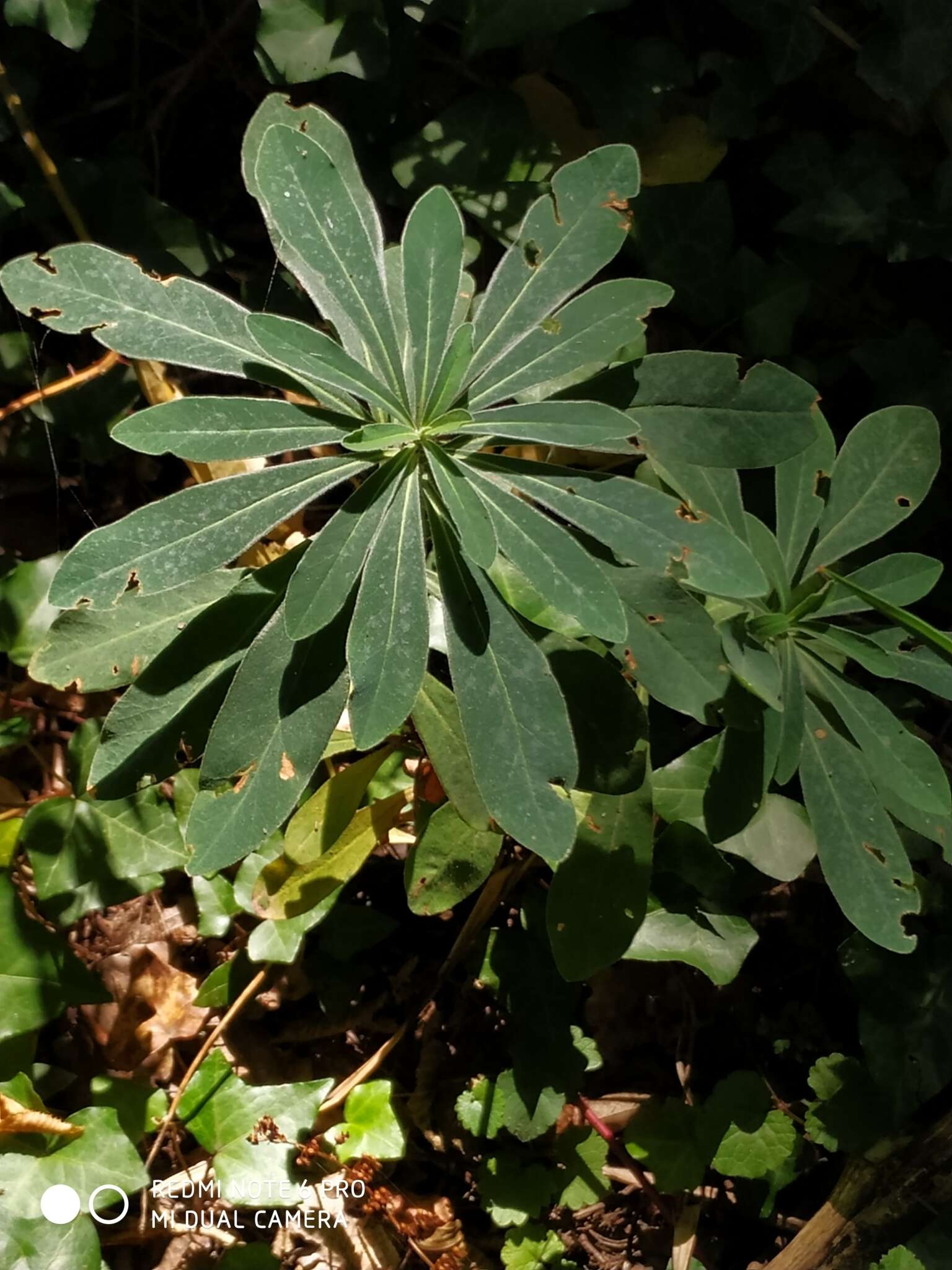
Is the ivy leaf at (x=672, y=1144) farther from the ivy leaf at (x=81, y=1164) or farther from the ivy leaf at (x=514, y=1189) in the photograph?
the ivy leaf at (x=81, y=1164)

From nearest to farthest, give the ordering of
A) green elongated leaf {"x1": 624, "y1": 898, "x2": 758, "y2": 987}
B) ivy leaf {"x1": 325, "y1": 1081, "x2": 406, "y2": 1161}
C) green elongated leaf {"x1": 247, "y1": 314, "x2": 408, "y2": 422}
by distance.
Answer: green elongated leaf {"x1": 247, "y1": 314, "x2": 408, "y2": 422}
green elongated leaf {"x1": 624, "y1": 898, "x2": 758, "y2": 987}
ivy leaf {"x1": 325, "y1": 1081, "x2": 406, "y2": 1161}

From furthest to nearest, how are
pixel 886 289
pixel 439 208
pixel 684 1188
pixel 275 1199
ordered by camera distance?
pixel 886 289 → pixel 684 1188 → pixel 275 1199 → pixel 439 208

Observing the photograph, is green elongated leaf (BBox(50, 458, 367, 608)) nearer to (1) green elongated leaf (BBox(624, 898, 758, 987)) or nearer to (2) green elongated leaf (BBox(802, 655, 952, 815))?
(2) green elongated leaf (BBox(802, 655, 952, 815))

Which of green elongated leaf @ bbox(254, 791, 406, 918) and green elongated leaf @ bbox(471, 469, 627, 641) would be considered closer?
green elongated leaf @ bbox(471, 469, 627, 641)

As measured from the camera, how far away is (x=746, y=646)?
48.4 inches

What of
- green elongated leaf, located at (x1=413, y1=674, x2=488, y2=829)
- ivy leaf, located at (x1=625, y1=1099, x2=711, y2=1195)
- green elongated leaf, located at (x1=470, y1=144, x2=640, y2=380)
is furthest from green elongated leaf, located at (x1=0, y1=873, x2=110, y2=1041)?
green elongated leaf, located at (x1=470, y1=144, x2=640, y2=380)

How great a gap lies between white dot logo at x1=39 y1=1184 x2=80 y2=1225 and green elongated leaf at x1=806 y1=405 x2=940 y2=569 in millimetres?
1524

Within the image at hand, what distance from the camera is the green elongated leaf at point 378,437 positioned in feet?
3.49

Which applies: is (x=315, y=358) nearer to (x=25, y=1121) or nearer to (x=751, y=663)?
(x=751, y=663)

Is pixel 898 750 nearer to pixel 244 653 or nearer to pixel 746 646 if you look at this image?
pixel 746 646

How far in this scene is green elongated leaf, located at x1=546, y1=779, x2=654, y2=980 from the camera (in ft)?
4.51

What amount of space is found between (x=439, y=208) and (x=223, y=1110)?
1.51 meters

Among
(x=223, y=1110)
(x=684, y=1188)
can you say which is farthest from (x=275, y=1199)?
(x=684, y=1188)

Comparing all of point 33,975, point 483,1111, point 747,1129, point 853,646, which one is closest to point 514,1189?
point 483,1111
